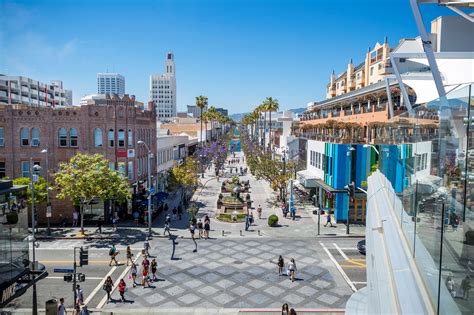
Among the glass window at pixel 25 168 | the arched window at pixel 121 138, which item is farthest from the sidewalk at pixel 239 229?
the arched window at pixel 121 138

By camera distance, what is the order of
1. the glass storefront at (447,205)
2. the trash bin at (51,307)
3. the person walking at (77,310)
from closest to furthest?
1. the glass storefront at (447,205)
2. the trash bin at (51,307)
3. the person walking at (77,310)

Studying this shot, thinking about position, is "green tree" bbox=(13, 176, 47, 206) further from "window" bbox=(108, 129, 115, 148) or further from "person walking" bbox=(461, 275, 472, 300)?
"person walking" bbox=(461, 275, 472, 300)

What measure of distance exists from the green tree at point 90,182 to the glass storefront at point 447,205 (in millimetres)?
27557

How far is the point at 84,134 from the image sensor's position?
1409 inches

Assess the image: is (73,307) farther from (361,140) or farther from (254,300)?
(361,140)

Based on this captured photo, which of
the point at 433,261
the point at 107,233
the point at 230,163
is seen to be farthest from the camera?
the point at 230,163

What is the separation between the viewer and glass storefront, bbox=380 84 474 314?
11.3 ft

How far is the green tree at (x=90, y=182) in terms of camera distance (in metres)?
29.4

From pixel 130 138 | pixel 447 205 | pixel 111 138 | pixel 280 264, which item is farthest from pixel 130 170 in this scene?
pixel 447 205

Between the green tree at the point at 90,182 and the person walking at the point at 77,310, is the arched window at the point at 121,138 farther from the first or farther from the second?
the person walking at the point at 77,310

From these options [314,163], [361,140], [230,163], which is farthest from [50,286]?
[230,163]

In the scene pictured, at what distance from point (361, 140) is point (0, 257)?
108 feet

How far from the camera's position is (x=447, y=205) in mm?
4035

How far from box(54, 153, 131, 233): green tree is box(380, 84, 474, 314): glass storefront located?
27.6 meters
